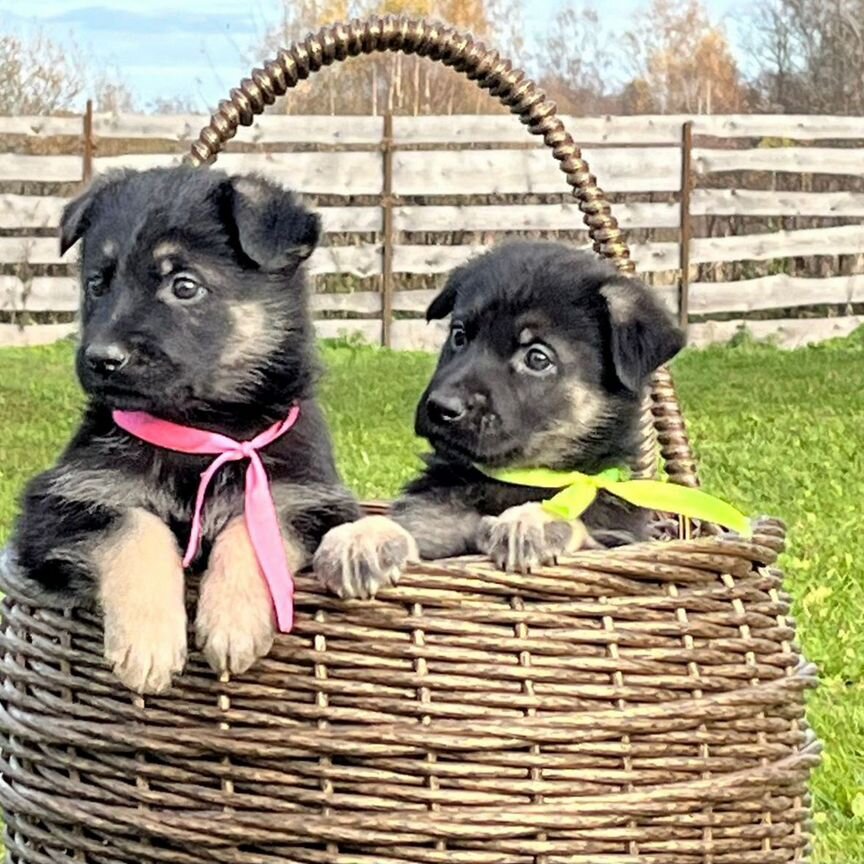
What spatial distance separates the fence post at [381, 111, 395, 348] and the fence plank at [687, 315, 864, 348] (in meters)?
3.53

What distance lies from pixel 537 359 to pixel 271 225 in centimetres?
71

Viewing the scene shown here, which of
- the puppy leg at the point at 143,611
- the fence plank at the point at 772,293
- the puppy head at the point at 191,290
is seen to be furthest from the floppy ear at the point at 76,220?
the fence plank at the point at 772,293

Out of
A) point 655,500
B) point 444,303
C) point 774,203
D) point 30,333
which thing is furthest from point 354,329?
point 655,500

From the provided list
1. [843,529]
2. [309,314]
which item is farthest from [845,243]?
[309,314]

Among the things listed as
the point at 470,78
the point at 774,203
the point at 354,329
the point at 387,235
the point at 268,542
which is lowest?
the point at 354,329

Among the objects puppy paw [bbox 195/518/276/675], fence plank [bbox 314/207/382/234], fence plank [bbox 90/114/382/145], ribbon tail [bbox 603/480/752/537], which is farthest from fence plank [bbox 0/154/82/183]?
puppy paw [bbox 195/518/276/675]

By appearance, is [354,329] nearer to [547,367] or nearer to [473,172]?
[473,172]

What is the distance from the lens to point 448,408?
334 centimetres

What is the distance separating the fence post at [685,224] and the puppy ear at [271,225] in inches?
574

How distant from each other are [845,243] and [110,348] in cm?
1665

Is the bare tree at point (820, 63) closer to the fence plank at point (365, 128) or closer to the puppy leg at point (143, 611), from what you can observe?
the fence plank at point (365, 128)

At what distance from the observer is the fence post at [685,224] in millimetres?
17547

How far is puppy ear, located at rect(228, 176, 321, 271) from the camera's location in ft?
10.1

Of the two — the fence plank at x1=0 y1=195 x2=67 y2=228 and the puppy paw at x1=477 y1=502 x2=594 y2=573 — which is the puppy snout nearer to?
the puppy paw at x1=477 y1=502 x2=594 y2=573
